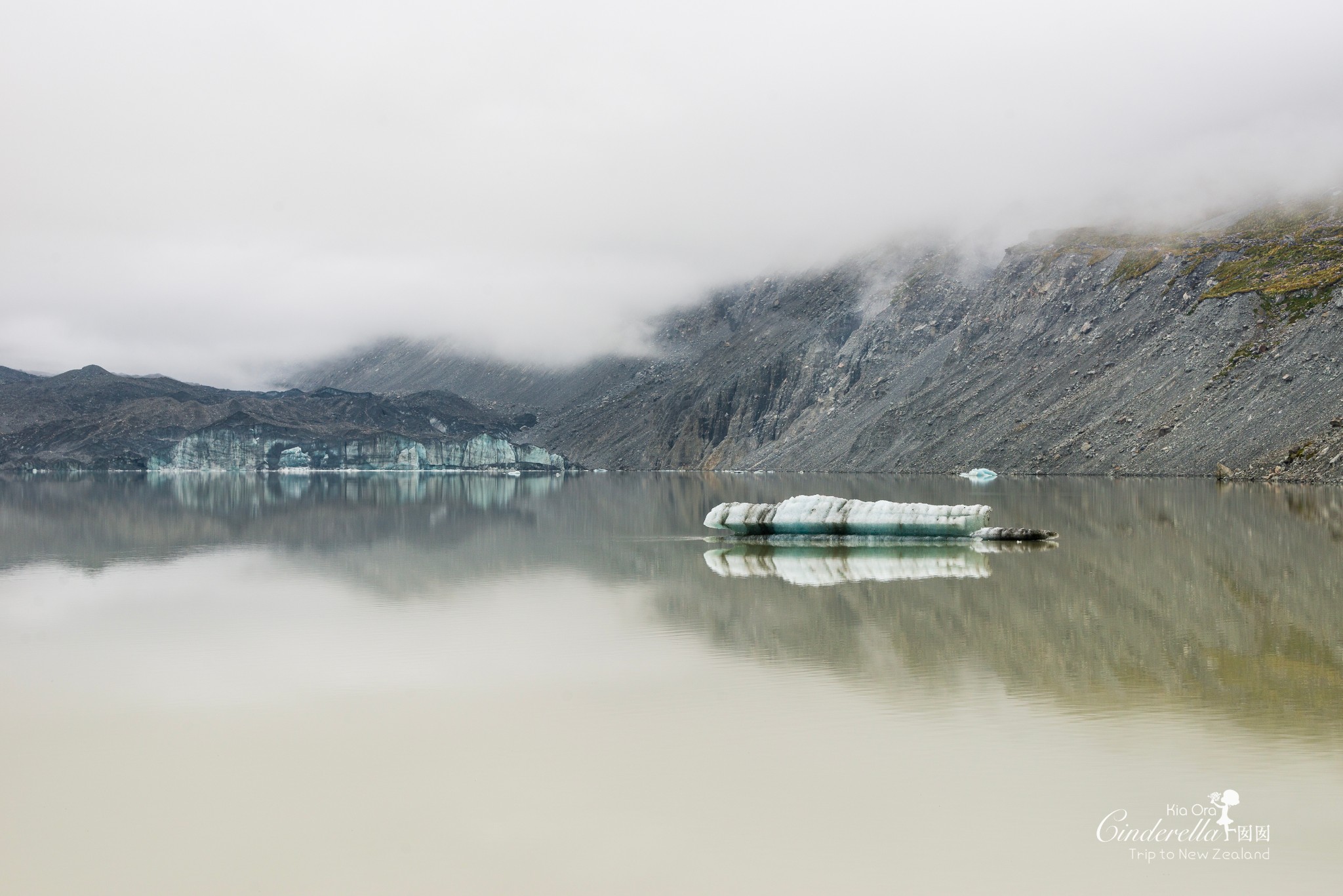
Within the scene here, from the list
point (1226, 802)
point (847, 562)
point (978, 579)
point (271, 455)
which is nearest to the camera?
point (1226, 802)

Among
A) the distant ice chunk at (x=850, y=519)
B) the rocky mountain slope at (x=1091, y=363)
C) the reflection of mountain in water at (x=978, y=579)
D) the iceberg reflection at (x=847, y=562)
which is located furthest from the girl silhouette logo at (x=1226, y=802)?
the rocky mountain slope at (x=1091, y=363)

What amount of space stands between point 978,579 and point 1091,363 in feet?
308

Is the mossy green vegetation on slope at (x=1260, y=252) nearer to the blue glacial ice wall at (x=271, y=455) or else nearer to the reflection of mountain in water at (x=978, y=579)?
the reflection of mountain in water at (x=978, y=579)

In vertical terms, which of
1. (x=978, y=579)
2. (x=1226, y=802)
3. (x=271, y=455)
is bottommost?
(x=1226, y=802)

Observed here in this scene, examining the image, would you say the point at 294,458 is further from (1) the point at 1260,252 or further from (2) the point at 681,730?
(2) the point at 681,730

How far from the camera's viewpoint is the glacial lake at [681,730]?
28.0 feet

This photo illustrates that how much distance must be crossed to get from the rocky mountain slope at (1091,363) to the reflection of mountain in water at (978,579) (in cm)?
2561

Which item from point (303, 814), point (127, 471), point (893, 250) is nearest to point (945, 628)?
point (303, 814)

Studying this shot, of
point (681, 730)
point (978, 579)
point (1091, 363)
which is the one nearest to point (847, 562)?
point (978, 579)

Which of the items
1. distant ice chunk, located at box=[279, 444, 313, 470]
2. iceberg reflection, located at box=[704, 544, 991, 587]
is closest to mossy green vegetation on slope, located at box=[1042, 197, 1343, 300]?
iceberg reflection, located at box=[704, 544, 991, 587]

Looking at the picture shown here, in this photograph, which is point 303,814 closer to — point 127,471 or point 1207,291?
point 1207,291

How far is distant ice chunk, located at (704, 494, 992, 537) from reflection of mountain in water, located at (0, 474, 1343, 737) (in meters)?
2.39

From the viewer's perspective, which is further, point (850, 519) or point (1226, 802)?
point (850, 519)

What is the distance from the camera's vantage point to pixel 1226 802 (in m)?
9.45
